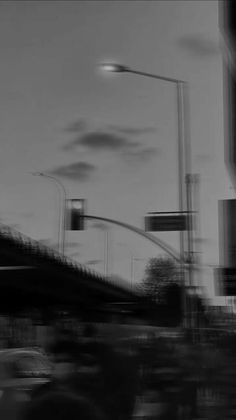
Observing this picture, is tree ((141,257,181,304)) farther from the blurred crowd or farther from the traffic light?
the blurred crowd

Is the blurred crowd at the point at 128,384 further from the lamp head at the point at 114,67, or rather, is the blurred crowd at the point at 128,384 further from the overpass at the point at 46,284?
the lamp head at the point at 114,67

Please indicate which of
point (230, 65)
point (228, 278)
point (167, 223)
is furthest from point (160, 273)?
point (230, 65)

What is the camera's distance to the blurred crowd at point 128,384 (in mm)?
5922

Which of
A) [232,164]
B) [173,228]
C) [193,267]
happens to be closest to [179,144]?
[173,228]

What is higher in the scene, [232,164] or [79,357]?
[232,164]

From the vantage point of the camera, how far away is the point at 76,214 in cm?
1838

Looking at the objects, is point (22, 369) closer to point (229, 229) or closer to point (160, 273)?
point (229, 229)

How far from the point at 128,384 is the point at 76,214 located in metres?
12.4

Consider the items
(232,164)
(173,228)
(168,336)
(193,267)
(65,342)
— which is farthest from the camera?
(193,267)

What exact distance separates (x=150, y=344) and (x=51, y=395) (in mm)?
929

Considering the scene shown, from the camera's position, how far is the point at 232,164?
7742 millimetres

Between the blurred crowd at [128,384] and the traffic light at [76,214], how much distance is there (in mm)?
11769

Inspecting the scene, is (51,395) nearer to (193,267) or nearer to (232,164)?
(232,164)

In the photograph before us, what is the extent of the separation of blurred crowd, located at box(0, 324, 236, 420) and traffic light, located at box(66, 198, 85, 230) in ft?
38.6
